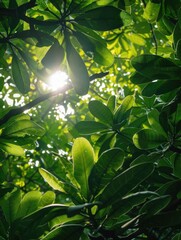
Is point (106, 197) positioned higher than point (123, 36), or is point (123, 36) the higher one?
point (123, 36)

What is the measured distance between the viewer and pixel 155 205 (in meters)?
1.11

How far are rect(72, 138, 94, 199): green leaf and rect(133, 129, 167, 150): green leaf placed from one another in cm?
28

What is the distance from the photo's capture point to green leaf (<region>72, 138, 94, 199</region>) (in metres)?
1.15

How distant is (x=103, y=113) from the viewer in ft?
5.30

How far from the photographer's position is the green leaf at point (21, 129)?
173 cm

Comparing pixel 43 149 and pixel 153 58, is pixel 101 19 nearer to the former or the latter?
pixel 153 58

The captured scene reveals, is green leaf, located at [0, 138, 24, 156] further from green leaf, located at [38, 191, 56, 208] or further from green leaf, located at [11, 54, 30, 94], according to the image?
green leaf, located at [38, 191, 56, 208]

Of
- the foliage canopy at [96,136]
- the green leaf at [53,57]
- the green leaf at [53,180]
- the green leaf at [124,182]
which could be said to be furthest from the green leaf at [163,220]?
the green leaf at [53,57]

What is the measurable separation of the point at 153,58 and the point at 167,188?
499 mm

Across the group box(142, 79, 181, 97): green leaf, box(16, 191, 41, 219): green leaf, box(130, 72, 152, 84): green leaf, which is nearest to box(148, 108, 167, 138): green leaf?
box(142, 79, 181, 97): green leaf

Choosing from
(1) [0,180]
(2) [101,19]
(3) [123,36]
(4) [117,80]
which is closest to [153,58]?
(2) [101,19]

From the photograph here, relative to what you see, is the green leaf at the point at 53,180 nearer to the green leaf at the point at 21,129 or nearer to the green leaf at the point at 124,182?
the green leaf at the point at 124,182

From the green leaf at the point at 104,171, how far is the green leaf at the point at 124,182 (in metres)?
0.05

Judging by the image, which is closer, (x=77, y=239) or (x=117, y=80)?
(x=77, y=239)
